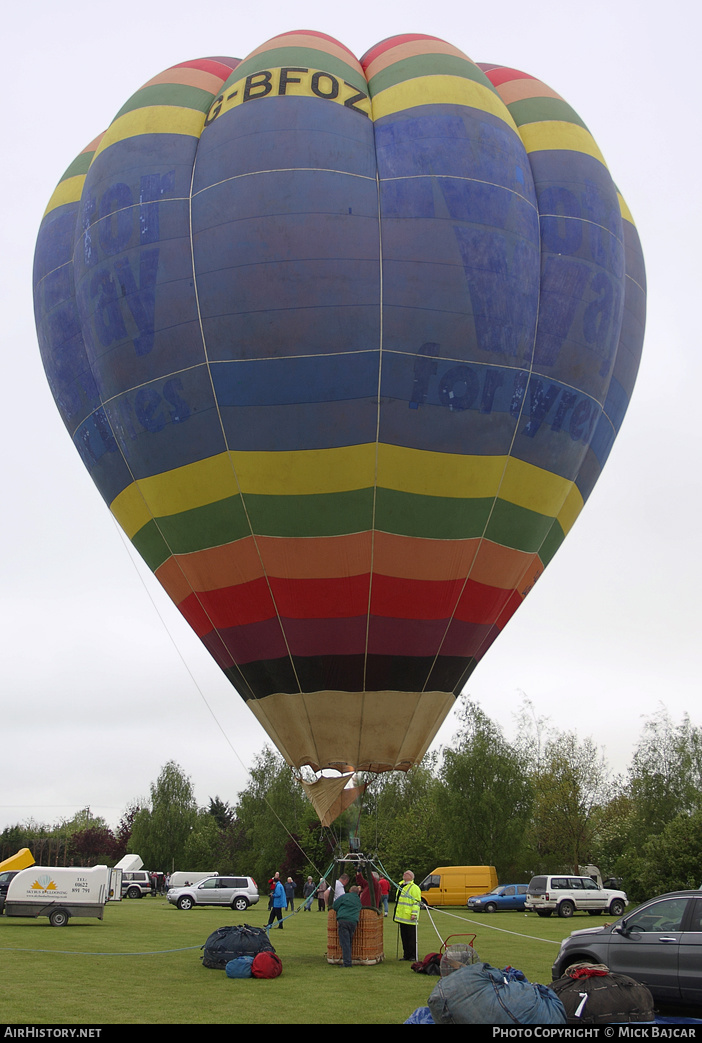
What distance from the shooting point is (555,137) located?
456 inches

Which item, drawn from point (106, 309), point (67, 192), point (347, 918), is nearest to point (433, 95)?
point (106, 309)

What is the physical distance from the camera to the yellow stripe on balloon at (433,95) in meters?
10.7

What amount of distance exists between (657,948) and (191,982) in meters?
4.65

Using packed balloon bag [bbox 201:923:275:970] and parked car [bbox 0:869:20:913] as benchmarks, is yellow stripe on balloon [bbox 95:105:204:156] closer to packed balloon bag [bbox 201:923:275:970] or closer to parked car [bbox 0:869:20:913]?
packed balloon bag [bbox 201:923:275:970]

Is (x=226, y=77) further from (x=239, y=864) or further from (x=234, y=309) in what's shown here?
(x=239, y=864)

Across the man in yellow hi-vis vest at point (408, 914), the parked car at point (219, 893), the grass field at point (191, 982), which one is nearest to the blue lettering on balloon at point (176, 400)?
the grass field at point (191, 982)

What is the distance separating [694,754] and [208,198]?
3023cm

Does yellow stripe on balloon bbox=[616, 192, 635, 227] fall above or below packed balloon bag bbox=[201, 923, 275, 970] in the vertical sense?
above

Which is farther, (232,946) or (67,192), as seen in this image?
(67,192)

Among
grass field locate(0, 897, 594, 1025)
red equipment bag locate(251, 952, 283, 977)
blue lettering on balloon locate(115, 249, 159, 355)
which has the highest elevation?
blue lettering on balloon locate(115, 249, 159, 355)

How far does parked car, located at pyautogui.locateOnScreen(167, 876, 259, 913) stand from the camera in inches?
1037

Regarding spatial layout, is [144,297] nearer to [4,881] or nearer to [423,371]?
[423,371]

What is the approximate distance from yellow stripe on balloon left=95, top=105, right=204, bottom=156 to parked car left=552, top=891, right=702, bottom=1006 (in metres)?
9.71

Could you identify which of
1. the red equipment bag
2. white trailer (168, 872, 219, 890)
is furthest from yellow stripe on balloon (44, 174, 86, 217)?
white trailer (168, 872, 219, 890)
